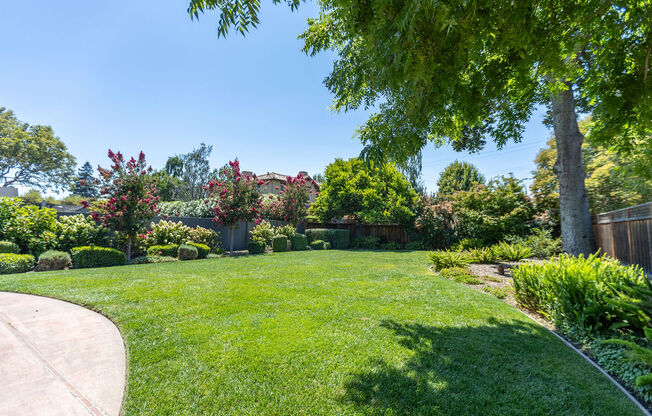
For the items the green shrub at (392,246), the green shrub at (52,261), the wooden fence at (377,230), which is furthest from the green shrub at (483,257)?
the green shrub at (52,261)

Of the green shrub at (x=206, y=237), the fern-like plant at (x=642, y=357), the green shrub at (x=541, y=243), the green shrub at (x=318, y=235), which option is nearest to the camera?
the fern-like plant at (x=642, y=357)

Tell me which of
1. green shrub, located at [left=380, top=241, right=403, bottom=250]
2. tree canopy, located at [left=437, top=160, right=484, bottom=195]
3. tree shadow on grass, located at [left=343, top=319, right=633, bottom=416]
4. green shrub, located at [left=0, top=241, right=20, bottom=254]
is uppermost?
tree canopy, located at [left=437, top=160, right=484, bottom=195]

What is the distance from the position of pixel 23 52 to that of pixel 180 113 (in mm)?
5268

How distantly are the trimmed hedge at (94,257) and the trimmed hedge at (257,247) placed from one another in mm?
5720

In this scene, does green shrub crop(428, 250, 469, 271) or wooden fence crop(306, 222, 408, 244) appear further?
wooden fence crop(306, 222, 408, 244)

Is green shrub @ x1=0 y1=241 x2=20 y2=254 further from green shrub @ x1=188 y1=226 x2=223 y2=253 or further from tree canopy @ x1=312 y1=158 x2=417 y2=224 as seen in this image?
tree canopy @ x1=312 y1=158 x2=417 y2=224

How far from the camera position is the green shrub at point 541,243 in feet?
30.0

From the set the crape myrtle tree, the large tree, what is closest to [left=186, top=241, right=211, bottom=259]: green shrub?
the crape myrtle tree

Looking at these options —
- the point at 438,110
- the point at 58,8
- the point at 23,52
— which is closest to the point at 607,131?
the point at 438,110

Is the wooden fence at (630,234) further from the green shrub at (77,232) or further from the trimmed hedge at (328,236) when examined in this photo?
the green shrub at (77,232)

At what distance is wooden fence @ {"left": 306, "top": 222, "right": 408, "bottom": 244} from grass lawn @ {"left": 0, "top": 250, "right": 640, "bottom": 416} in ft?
44.2

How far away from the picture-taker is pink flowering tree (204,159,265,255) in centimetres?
1254

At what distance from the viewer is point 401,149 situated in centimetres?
352

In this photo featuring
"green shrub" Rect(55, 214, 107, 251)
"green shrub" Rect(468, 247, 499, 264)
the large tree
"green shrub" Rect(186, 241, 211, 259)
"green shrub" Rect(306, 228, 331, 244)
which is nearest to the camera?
"green shrub" Rect(55, 214, 107, 251)
